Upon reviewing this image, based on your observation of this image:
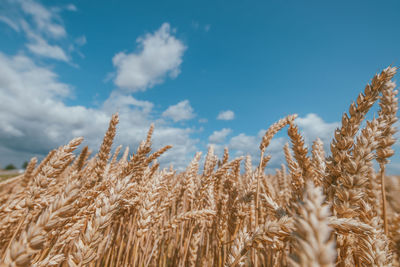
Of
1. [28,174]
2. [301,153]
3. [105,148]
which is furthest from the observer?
[28,174]

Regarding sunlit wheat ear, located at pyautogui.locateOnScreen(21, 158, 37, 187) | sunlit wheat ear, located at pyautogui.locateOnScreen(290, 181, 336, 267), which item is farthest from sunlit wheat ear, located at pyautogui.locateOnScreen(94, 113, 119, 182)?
sunlit wheat ear, located at pyautogui.locateOnScreen(21, 158, 37, 187)

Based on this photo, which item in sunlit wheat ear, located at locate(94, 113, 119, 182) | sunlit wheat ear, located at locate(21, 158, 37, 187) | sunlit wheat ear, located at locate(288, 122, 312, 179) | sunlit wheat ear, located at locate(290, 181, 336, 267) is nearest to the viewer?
sunlit wheat ear, located at locate(290, 181, 336, 267)

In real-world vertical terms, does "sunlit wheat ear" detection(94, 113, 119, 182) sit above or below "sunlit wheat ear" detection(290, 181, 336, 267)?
above

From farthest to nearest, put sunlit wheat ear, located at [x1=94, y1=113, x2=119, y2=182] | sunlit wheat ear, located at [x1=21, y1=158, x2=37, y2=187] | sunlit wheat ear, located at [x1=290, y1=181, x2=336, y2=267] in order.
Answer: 1. sunlit wheat ear, located at [x1=21, y1=158, x2=37, y2=187]
2. sunlit wheat ear, located at [x1=94, y1=113, x2=119, y2=182]
3. sunlit wheat ear, located at [x1=290, y1=181, x2=336, y2=267]

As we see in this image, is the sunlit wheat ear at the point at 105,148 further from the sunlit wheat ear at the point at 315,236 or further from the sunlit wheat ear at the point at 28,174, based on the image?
the sunlit wheat ear at the point at 28,174

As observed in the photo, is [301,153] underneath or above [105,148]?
underneath

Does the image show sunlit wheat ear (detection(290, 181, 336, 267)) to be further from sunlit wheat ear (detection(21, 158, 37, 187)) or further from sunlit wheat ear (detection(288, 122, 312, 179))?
sunlit wheat ear (detection(21, 158, 37, 187))

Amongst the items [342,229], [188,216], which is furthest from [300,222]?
[188,216]

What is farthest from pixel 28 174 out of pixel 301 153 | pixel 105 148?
pixel 301 153

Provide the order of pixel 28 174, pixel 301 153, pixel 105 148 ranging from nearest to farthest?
pixel 301 153 → pixel 105 148 → pixel 28 174

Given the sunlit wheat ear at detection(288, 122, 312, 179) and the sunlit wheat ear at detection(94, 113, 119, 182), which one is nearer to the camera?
the sunlit wheat ear at detection(288, 122, 312, 179)

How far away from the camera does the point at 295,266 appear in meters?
0.47

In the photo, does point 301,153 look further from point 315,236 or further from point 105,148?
point 105,148

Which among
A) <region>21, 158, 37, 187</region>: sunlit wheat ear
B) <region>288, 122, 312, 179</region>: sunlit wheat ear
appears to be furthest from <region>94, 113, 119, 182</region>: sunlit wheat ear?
<region>21, 158, 37, 187</region>: sunlit wheat ear
